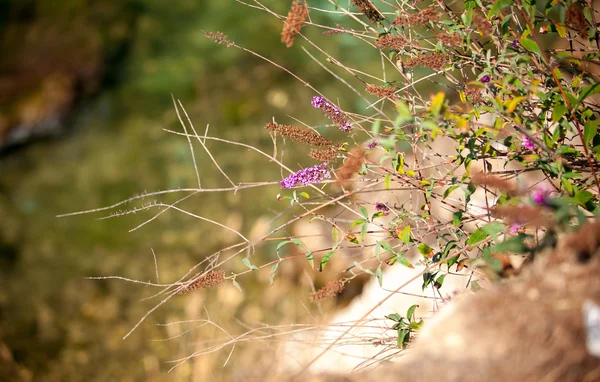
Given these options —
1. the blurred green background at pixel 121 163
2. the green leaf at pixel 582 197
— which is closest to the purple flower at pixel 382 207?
the green leaf at pixel 582 197

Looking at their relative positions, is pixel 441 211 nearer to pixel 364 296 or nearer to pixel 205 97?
pixel 364 296

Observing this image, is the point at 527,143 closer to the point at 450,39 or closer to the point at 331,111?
the point at 450,39

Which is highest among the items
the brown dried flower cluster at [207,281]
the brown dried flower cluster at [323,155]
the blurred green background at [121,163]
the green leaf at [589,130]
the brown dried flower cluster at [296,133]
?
the green leaf at [589,130]

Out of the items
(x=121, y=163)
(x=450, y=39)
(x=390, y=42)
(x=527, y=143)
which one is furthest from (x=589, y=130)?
(x=121, y=163)

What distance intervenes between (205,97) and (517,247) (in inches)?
185

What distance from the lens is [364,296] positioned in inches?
120

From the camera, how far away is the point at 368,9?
1.36 metres

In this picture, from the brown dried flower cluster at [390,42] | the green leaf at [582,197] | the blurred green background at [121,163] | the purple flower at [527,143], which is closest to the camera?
the green leaf at [582,197]

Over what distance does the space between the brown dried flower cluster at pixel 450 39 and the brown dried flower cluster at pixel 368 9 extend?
185 mm

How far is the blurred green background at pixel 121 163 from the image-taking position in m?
3.61

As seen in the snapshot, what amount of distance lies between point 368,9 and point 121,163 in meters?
4.04

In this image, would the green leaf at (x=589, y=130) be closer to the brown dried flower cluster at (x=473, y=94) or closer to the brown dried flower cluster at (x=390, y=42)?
the brown dried flower cluster at (x=473, y=94)

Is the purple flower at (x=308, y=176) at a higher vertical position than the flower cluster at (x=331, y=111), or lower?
lower

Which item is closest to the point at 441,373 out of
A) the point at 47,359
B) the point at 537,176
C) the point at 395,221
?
the point at 395,221
